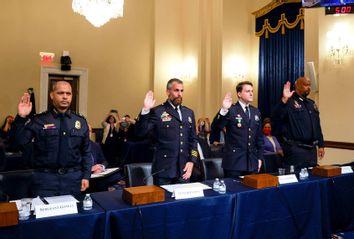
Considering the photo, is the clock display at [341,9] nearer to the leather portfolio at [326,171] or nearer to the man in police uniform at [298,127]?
the man in police uniform at [298,127]

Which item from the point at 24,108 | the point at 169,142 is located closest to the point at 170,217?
the point at 169,142

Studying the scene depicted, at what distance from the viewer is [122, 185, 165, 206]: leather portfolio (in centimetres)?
186

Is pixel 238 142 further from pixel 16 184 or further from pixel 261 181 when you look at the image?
pixel 16 184

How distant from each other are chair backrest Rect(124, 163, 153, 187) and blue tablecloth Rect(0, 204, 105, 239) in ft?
3.65

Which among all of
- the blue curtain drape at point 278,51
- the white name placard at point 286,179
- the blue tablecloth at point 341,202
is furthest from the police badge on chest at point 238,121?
the blue curtain drape at point 278,51

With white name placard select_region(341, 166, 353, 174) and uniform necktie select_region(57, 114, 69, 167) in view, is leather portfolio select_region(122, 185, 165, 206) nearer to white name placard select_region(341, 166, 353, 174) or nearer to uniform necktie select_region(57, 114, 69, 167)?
uniform necktie select_region(57, 114, 69, 167)

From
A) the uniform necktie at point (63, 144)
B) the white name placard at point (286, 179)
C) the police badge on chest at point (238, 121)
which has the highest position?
the police badge on chest at point (238, 121)

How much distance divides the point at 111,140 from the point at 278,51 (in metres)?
4.39

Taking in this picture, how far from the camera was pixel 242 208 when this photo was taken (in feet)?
7.09

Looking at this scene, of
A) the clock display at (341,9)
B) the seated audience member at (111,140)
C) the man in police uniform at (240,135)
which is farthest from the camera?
the seated audience member at (111,140)

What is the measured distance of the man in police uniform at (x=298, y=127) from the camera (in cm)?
336

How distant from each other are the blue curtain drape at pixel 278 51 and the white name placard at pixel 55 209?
6856 mm

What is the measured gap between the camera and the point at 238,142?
3.09 m

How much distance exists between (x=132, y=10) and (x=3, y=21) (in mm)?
3182
